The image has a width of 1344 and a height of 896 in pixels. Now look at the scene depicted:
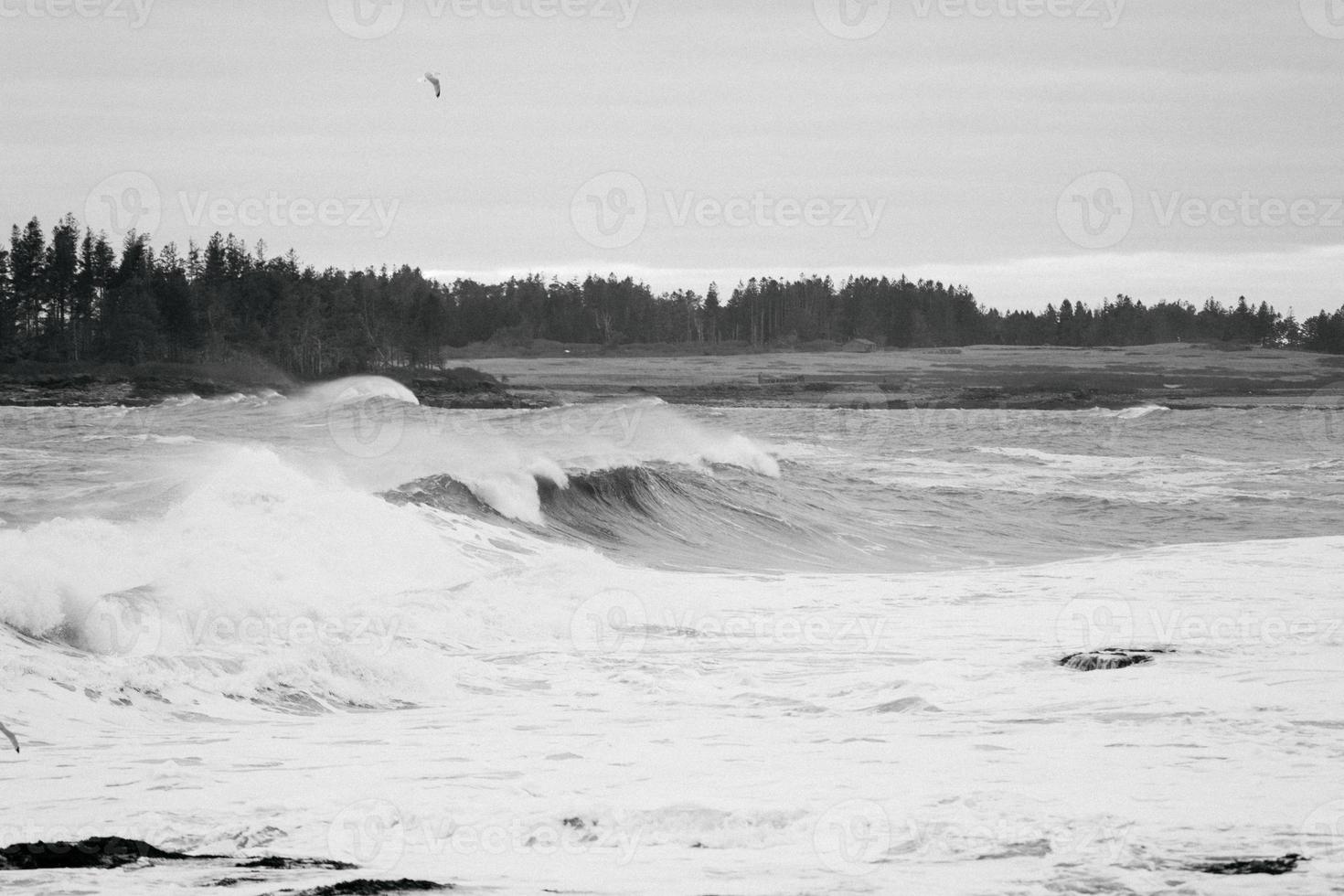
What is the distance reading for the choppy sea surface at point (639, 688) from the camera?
587cm

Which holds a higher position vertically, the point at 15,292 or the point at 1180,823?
the point at 15,292

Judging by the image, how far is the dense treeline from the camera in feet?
283

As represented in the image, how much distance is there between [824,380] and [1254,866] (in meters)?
90.7

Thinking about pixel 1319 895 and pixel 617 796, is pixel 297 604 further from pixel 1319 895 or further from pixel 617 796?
pixel 1319 895

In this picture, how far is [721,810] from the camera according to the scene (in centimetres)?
641

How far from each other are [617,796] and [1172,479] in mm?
28585

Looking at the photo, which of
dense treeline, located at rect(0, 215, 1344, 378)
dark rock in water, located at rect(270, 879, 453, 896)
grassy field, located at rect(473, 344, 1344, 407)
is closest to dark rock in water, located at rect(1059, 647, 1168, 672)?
dark rock in water, located at rect(270, 879, 453, 896)

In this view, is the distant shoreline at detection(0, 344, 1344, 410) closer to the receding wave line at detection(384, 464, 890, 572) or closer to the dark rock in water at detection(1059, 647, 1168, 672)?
the receding wave line at detection(384, 464, 890, 572)

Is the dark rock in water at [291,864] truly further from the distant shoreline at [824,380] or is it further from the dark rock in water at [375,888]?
the distant shoreline at [824,380]

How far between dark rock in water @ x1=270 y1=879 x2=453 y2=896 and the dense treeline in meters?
83.2

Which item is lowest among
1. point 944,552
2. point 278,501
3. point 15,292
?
point 944,552

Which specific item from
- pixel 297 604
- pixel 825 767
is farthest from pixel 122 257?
pixel 825 767

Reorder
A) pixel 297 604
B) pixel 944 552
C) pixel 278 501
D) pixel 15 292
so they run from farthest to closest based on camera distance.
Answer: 1. pixel 15 292
2. pixel 944 552
3. pixel 278 501
4. pixel 297 604

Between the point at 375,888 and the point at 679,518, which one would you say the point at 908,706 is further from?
the point at 679,518
